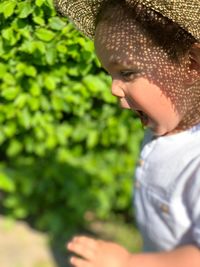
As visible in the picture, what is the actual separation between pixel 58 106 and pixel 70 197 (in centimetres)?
70

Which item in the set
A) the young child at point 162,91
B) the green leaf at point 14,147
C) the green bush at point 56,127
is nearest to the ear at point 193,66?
the young child at point 162,91

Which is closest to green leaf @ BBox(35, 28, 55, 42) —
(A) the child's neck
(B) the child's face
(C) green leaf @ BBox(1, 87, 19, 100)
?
(C) green leaf @ BBox(1, 87, 19, 100)

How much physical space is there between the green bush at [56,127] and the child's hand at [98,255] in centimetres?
94

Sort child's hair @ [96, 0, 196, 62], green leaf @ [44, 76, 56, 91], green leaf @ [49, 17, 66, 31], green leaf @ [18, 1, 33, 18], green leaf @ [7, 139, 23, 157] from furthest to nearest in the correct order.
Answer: green leaf @ [7, 139, 23, 157] → green leaf @ [44, 76, 56, 91] → green leaf @ [49, 17, 66, 31] → green leaf @ [18, 1, 33, 18] → child's hair @ [96, 0, 196, 62]

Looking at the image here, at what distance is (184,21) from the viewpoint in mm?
1778

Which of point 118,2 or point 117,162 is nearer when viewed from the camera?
point 118,2

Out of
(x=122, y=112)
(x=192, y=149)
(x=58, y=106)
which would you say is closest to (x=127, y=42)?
(x=192, y=149)

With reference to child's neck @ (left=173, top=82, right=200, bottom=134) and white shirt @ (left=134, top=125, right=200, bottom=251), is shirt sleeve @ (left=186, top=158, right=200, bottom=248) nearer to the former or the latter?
white shirt @ (left=134, top=125, right=200, bottom=251)

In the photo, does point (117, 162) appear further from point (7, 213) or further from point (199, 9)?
point (199, 9)

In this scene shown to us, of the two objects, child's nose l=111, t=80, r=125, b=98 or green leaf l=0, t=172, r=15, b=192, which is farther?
green leaf l=0, t=172, r=15, b=192

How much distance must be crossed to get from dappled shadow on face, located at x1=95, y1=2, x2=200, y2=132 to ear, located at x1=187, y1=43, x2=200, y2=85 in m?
0.01

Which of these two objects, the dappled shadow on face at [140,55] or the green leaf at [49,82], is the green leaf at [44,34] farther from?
the dappled shadow on face at [140,55]

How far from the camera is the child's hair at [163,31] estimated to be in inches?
71.5

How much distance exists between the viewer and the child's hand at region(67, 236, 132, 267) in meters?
1.87
